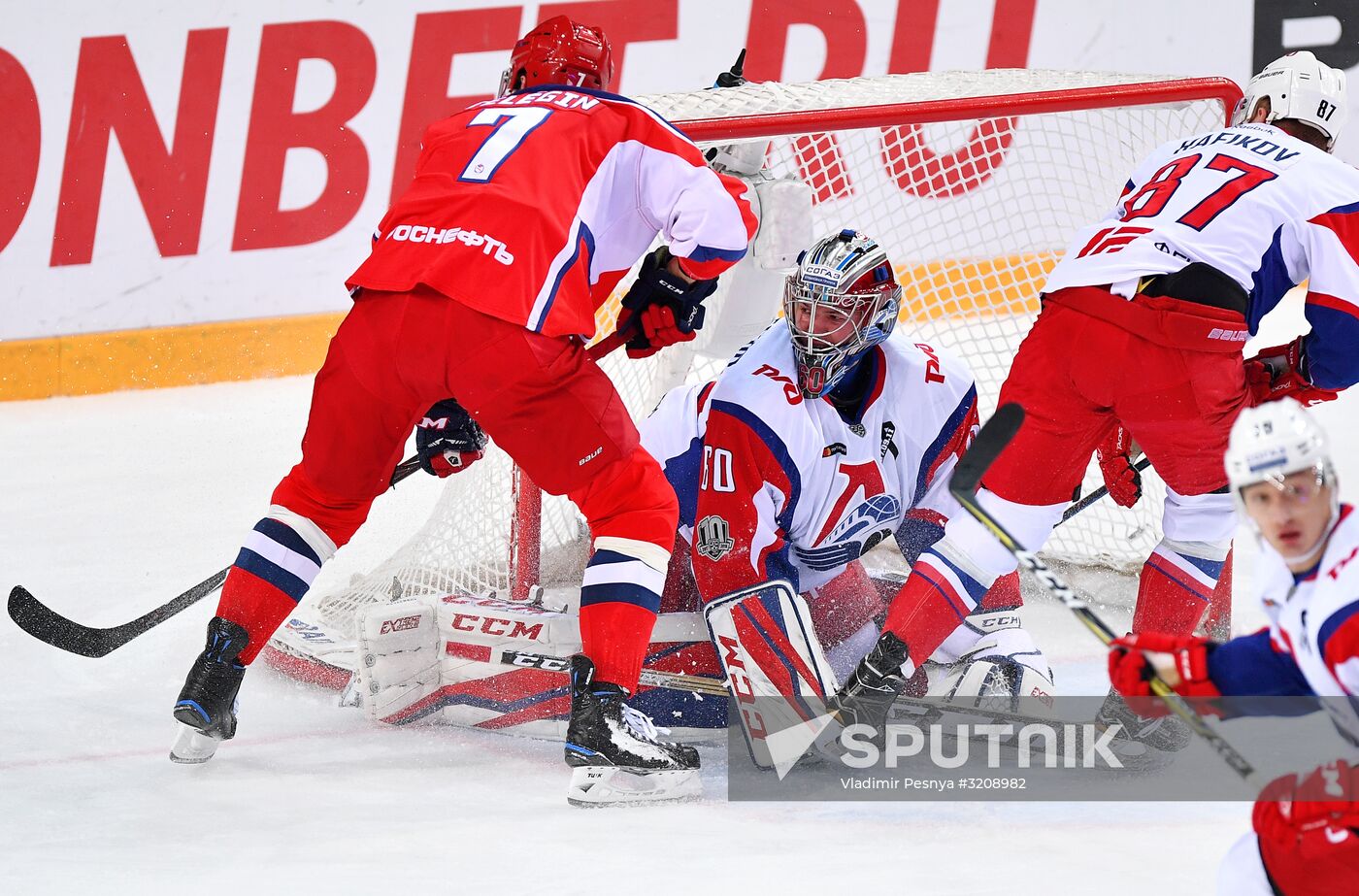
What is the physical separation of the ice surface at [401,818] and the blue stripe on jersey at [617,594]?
310 mm

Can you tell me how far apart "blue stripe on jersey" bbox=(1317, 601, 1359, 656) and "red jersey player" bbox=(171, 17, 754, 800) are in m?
1.17

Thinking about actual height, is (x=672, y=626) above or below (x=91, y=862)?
above

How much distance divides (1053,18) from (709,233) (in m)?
3.48

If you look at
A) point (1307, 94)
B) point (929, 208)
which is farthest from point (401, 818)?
point (929, 208)

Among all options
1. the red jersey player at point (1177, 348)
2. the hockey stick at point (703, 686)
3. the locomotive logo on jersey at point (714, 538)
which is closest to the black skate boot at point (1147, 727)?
the red jersey player at point (1177, 348)

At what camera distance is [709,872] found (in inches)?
84.6

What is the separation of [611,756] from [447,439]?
28.3 inches

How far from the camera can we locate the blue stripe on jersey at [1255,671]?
1.62 metres

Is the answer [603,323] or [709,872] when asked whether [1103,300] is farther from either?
[603,323]

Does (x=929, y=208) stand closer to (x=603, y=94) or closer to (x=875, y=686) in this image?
(x=603, y=94)

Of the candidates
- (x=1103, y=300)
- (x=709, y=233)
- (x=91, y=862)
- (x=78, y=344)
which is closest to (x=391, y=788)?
(x=91, y=862)

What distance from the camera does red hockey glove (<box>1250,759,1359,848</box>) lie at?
1502 millimetres

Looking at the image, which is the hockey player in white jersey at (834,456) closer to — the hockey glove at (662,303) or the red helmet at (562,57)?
the hockey glove at (662,303)

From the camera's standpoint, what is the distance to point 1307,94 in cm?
273
